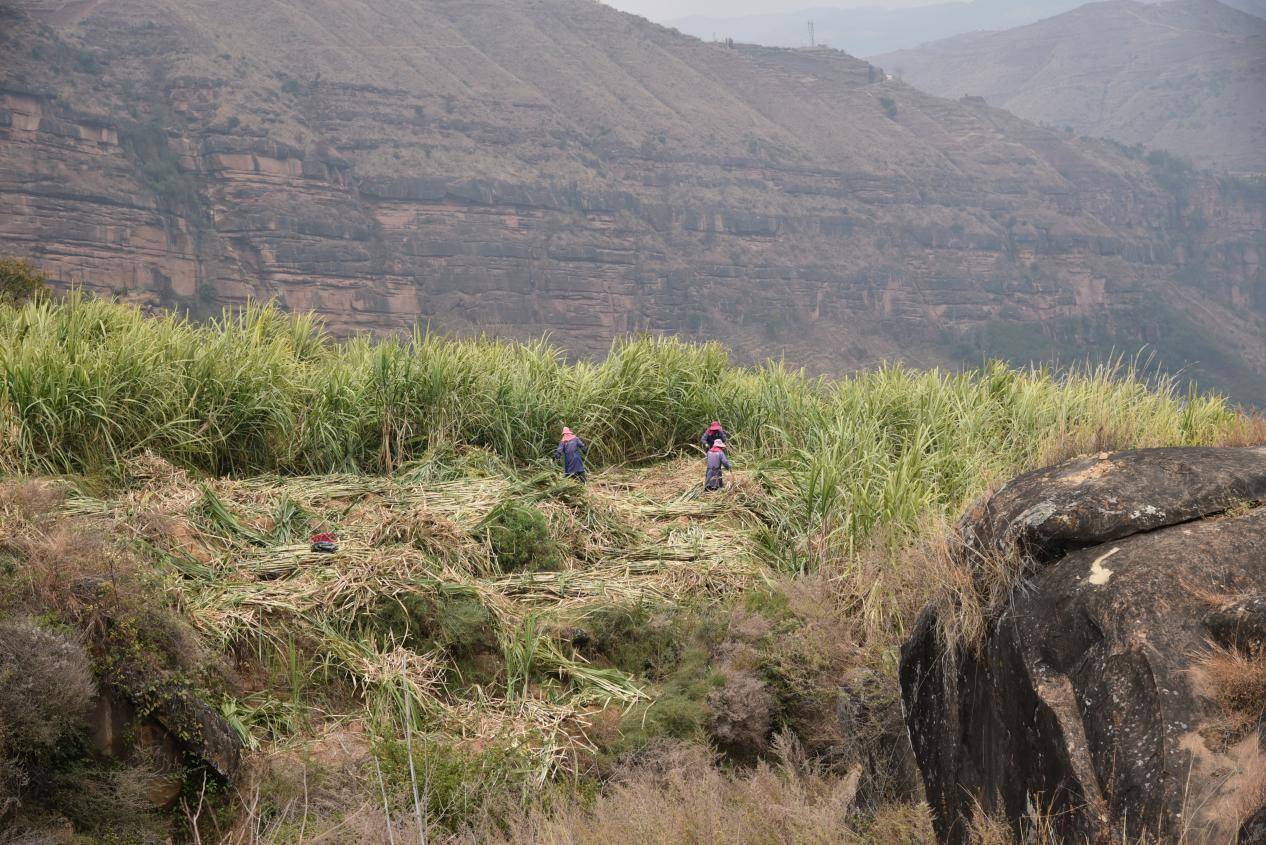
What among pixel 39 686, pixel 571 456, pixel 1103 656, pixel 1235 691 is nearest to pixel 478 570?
pixel 571 456

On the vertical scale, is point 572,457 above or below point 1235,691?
below

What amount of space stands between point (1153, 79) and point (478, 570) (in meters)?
179

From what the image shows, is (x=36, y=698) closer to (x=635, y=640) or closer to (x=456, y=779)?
(x=456, y=779)

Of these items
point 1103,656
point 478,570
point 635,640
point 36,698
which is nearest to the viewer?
point 1103,656

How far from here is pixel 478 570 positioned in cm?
702

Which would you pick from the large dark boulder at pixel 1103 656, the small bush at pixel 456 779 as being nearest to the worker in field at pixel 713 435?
the small bush at pixel 456 779

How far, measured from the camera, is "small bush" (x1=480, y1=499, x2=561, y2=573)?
7137 mm

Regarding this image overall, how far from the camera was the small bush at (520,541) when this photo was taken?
7137 mm

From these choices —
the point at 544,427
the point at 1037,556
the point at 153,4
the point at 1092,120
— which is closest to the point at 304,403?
the point at 544,427

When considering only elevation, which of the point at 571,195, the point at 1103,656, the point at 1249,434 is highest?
the point at 1249,434

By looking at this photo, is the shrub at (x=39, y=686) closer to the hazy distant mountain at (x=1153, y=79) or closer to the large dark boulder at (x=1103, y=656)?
the large dark boulder at (x=1103, y=656)

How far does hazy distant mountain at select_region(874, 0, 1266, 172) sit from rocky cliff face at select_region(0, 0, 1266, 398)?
82.4 ft

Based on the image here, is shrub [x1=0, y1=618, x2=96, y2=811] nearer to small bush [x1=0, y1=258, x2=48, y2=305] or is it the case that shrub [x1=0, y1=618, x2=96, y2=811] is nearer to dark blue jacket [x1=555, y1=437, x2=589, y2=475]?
dark blue jacket [x1=555, y1=437, x2=589, y2=475]

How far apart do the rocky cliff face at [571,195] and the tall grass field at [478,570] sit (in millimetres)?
70616
